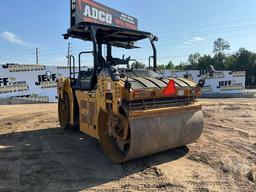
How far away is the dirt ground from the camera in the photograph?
4.67m

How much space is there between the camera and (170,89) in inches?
223

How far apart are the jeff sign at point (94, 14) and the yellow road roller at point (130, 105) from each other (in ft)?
24.2

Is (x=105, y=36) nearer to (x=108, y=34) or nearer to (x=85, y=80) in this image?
(x=108, y=34)

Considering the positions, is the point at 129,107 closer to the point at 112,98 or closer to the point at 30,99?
the point at 112,98

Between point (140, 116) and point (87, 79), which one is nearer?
point (140, 116)

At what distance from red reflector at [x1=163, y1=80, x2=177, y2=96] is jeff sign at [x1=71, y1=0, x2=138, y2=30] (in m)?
9.02

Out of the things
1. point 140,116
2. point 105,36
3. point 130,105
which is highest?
point 105,36

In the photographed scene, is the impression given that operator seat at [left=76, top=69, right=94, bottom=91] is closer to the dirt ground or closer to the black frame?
the black frame

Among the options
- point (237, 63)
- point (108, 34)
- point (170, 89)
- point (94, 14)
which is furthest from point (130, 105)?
point (237, 63)

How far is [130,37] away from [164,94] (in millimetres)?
2416

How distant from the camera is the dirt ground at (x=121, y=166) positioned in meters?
4.67

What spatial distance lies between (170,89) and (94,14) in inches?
501

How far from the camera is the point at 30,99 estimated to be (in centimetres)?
1900

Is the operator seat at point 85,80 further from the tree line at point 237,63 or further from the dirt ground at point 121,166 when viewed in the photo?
the tree line at point 237,63
